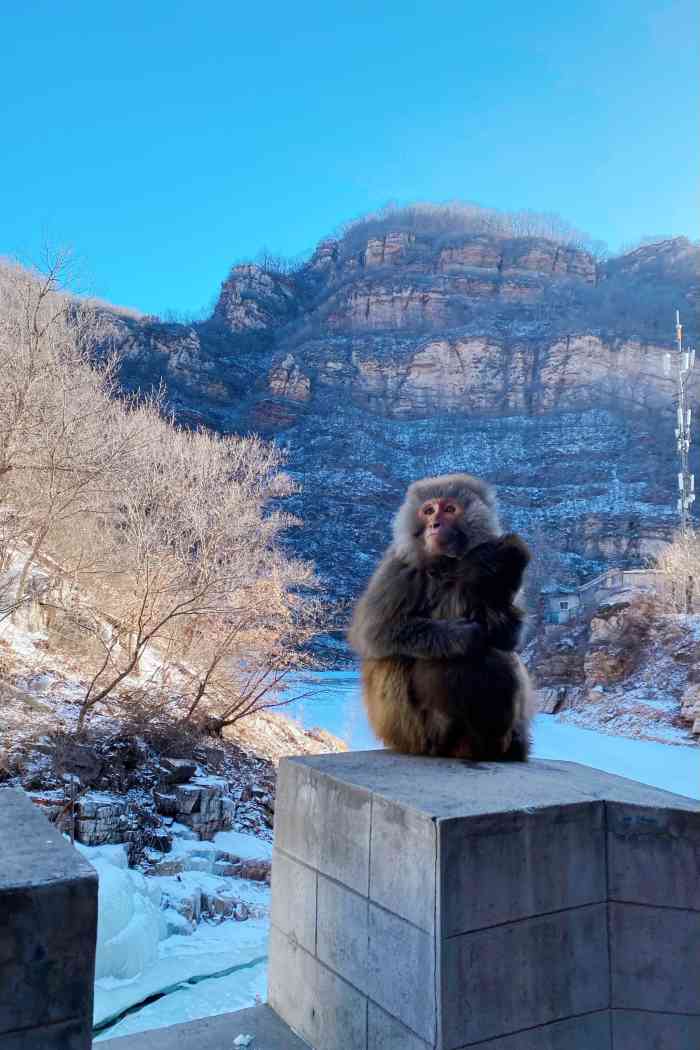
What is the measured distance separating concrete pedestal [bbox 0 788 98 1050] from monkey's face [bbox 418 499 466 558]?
5.35 feet

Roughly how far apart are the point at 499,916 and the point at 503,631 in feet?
3.27

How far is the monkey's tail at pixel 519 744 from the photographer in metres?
2.82

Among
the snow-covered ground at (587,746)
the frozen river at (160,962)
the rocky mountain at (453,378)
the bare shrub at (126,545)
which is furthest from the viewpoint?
the rocky mountain at (453,378)

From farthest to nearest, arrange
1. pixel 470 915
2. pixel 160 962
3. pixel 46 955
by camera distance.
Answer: pixel 160 962 → pixel 470 915 → pixel 46 955

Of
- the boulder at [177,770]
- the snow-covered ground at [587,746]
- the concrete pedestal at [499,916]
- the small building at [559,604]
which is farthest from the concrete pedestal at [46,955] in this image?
the small building at [559,604]

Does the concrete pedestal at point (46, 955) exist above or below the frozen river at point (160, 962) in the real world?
above

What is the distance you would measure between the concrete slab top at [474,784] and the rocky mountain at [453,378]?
39.9 m

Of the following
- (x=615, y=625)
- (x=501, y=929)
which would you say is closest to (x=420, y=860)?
(x=501, y=929)

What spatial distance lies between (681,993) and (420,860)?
892 mm

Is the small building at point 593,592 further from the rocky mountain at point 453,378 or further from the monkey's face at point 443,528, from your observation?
the monkey's face at point 443,528

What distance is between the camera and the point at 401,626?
2674 mm

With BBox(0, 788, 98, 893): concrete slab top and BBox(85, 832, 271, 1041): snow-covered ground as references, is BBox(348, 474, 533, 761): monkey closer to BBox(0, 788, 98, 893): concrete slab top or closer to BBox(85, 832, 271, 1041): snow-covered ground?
BBox(0, 788, 98, 893): concrete slab top

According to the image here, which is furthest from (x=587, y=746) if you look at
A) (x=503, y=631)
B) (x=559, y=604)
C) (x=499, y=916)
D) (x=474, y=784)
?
(x=559, y=604)

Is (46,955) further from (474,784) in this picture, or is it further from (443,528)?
(443,528)
